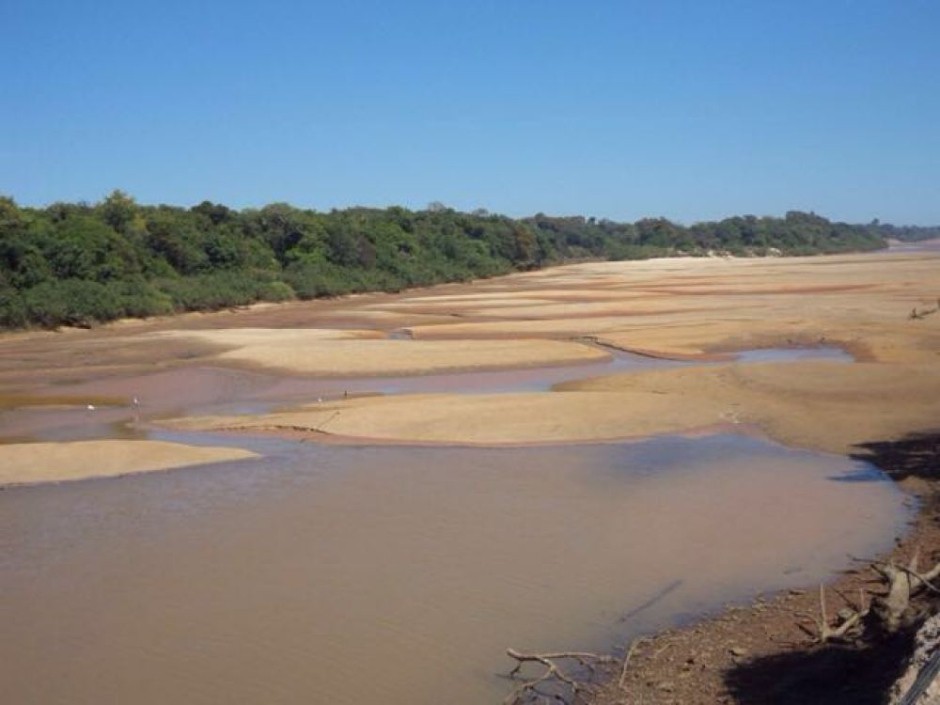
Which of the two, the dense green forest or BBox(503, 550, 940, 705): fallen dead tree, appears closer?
BBox(503, 550, 940, 705): fallen dead tree

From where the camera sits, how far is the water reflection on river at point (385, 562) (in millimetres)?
8406

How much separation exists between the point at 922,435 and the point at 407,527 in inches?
356

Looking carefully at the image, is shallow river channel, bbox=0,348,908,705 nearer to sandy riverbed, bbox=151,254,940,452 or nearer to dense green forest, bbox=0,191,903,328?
sandy riverbed, bbox=151,254,940,452

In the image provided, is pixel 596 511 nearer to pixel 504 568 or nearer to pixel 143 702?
pixel 504 568

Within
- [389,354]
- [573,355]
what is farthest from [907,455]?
[389,354]

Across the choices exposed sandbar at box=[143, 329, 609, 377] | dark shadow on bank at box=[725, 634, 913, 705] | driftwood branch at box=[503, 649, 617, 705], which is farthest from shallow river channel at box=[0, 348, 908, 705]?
exposed sandbar at box=[143, 329, 609, 377]

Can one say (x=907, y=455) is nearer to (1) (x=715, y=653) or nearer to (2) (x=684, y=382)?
(2) (x=684, y=382)

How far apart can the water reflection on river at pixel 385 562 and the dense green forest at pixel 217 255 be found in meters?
32.2

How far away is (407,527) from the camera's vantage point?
40.2ft

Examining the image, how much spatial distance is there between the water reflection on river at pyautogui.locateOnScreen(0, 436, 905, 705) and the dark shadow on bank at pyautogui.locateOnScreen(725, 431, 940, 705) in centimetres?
173

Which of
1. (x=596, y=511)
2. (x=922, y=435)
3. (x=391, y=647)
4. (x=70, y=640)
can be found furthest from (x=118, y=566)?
(x=922, y=435)

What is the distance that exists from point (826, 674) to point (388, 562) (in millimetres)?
5487

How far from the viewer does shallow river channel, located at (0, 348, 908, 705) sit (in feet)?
Result: 27.6

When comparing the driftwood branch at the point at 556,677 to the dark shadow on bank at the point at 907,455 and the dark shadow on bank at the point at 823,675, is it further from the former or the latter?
the dark shadow on bank at the point at 907,455
